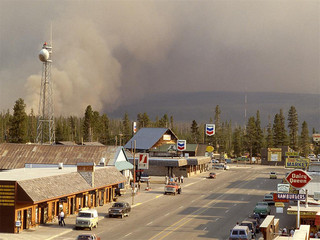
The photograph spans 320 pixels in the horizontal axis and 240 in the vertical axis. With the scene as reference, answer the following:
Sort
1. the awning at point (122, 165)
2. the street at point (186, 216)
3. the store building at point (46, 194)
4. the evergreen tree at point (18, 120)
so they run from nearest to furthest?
the store building at point (46, 194)
the street at point (186, 216)
the awning at point (122, 165)
the evergreen tree at point (18, 120)

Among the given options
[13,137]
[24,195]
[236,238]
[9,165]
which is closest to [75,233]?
[24,195]

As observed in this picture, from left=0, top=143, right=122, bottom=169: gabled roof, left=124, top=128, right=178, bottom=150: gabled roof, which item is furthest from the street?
left=124, top=128, right=178, bottom=150: gabled roof

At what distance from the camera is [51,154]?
8738 cm

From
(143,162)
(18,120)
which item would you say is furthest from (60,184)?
(18,120)

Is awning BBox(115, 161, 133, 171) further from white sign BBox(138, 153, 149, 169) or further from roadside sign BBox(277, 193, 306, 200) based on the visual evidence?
roadside sign BBox(277, 193, 306, 200)

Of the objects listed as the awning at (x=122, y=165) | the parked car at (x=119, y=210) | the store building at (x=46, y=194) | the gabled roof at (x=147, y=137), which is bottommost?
the parked car at (x=119, y=210)

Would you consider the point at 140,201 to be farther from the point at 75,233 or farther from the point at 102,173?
the point at 75,233

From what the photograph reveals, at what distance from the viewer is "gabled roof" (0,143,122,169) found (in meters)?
85.3

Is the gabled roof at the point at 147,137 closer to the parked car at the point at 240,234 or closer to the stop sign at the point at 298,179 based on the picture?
the stop sign at the point at 298,179

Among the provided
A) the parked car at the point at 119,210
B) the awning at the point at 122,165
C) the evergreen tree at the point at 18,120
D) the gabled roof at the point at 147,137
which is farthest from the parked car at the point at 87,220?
the evergreen tree at the point at 18,120

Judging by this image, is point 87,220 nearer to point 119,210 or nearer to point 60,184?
point 60,184

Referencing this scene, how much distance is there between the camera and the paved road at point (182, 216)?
4833cm

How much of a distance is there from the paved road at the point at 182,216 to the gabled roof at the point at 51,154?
1111cm

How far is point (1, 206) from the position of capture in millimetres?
47031
